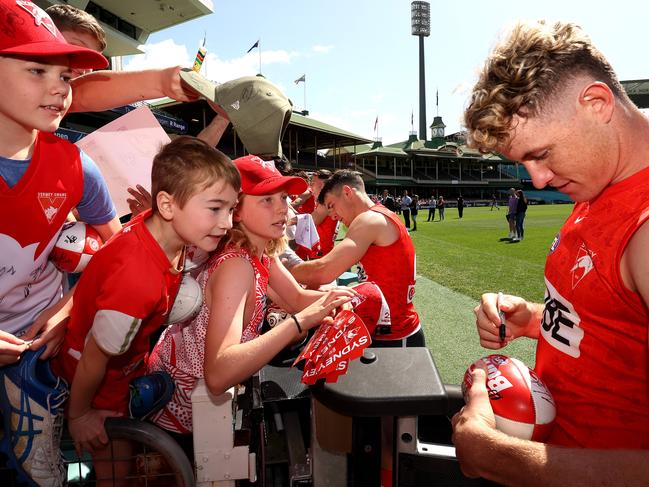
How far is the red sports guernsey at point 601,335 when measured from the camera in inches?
43.1

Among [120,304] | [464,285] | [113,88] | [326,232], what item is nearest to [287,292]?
[120,304]

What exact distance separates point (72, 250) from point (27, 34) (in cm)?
73

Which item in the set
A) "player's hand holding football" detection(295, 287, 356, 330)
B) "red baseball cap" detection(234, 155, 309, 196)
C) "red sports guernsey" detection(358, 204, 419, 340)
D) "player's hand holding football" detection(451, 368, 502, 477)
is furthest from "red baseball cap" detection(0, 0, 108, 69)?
"red sports guernsey" detection(358, 204, 419, 340)

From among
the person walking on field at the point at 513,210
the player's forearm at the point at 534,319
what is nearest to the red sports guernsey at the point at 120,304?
the player's forearm at the point at 534,319

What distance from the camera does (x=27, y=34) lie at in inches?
51.1

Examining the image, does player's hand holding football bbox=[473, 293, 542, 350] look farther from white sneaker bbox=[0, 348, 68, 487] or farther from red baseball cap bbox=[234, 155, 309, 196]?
white sneaker bbox=[0, 348, 68, 487]

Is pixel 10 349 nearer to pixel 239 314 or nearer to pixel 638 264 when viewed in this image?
pixel 239 314

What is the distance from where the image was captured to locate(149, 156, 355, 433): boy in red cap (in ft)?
4.92

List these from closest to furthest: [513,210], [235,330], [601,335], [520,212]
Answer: [601,335] < [235,330] < [520,212] < [513,210]

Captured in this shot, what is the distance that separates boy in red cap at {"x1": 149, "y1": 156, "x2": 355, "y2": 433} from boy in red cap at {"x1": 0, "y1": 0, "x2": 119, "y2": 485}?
456 millimetres

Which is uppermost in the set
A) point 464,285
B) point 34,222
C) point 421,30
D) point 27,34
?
point 421,30

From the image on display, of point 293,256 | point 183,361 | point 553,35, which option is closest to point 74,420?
point 183,361

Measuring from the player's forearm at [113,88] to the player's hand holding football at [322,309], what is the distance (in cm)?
120

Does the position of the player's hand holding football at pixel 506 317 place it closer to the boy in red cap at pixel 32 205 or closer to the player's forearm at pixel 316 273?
the player's forearm at pixel 316 273
